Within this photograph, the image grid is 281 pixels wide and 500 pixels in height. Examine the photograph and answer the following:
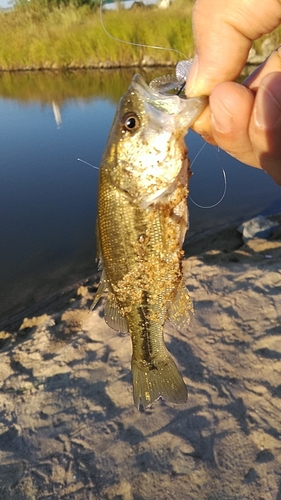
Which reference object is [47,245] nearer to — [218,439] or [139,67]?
[218,439]

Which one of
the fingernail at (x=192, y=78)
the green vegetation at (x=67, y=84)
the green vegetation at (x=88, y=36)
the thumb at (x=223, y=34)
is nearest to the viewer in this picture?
the thumb at (x=223, y=34)

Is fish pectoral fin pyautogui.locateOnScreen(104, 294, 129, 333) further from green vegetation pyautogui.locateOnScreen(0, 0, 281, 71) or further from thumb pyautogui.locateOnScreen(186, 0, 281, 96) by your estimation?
green vegetation pyautogui.locateOnScreen(0, 0, 281, 71)

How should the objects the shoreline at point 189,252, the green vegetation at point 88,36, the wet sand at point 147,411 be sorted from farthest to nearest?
the green vegetation at point 88,36, the shoreline at point 189,252, the wet sand at point 147,411

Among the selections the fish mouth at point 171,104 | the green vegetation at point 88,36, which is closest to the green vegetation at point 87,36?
the green vegetation at point 88,36

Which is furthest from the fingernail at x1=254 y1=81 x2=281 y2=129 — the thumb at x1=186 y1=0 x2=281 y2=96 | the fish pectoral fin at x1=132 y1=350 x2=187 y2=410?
the fish pectoral fin at x1=132 y1=350 x2=187 y2=410

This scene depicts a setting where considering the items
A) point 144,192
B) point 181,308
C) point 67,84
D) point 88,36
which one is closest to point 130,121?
point 144,192

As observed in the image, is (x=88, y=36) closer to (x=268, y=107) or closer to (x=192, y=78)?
(x=192, y=78)

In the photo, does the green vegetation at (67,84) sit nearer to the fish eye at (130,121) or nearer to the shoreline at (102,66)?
the shoreline at (102,66)
